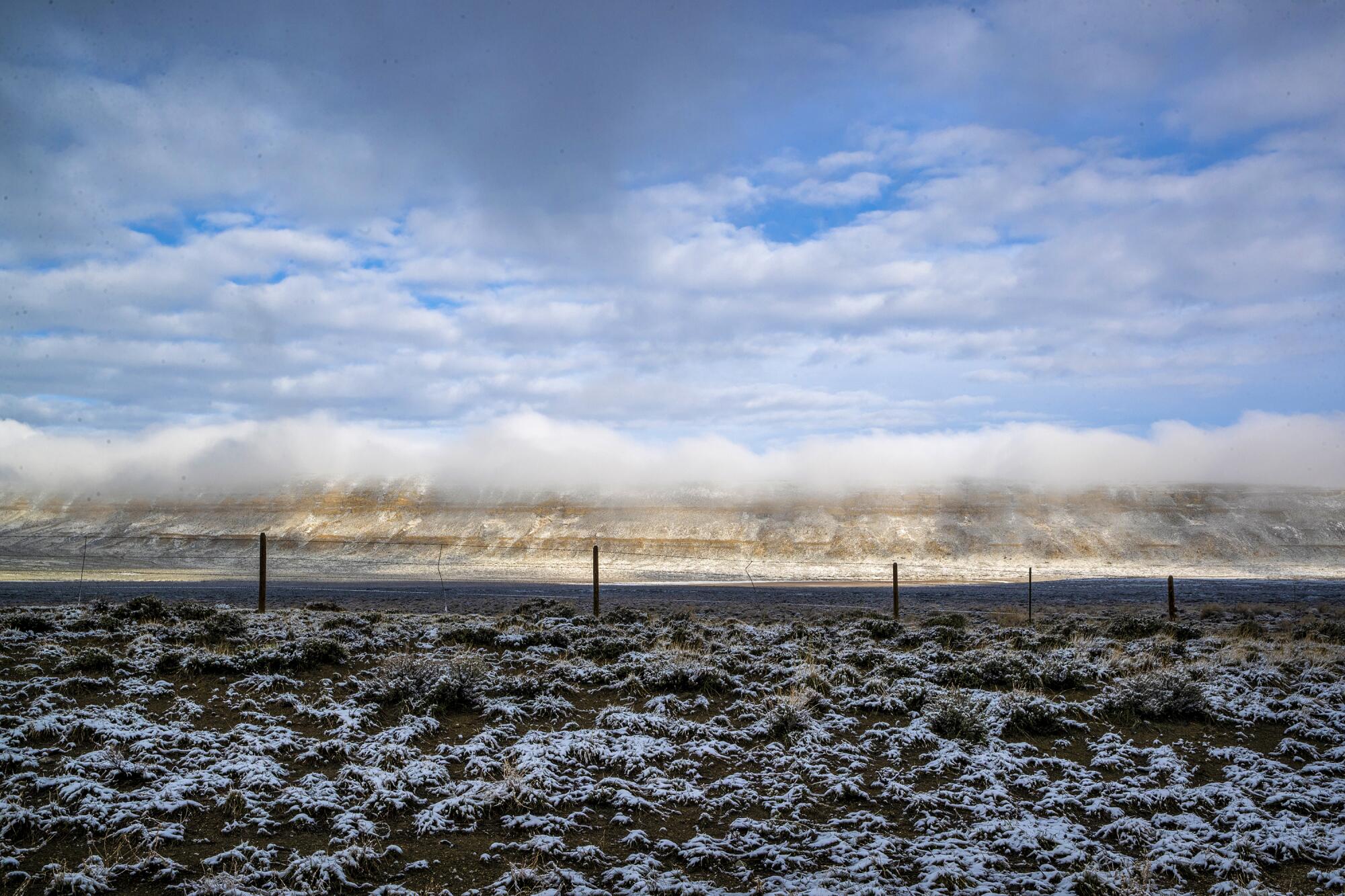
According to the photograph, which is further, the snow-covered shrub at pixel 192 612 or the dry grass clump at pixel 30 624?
the snow-covered shrub at pixel 192 612

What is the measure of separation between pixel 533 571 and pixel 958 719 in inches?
2685

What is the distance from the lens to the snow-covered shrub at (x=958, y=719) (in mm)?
9445

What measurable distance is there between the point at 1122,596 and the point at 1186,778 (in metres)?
40.6

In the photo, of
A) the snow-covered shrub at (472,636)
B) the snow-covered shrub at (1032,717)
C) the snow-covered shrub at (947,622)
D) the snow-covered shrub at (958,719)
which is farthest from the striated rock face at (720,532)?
the snow-covered shrub at (1032,717)

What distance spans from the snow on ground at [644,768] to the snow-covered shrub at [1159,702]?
37mm

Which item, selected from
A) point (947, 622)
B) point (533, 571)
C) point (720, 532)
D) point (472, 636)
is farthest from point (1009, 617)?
point (720, 532)

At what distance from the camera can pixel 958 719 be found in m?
9.73

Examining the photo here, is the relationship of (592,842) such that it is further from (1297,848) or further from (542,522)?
(542,522)

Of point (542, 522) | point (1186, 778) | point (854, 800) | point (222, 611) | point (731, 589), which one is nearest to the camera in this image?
point (854, 800)

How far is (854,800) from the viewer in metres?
7.74

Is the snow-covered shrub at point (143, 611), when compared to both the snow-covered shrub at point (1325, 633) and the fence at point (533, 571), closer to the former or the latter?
the fence at point (533, 571)

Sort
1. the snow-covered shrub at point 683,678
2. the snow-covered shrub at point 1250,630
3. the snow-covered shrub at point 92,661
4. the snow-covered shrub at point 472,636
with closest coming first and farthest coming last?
the snow-covered shrub at point 92,661 < the snow-covered shrub at point 683,678 < the snow-covered shrub at point 472,636 < the snow-covered shrub at point 1250,630

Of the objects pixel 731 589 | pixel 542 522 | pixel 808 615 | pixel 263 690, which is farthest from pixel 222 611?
pixel 542 522

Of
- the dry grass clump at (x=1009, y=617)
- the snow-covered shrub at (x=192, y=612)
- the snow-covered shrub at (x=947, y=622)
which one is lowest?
the dry grass clump at (x=1009, y=617)
